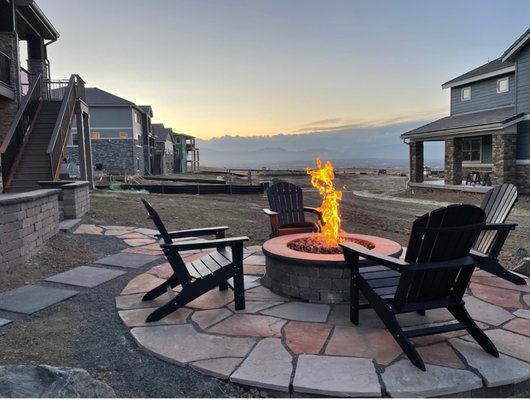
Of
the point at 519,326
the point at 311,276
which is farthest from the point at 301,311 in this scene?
the point at 519,326

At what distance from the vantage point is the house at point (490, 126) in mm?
15367

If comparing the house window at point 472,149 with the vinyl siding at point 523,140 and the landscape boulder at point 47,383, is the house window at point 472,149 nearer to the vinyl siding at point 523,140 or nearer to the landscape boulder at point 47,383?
the vinyl siding at point 523,140

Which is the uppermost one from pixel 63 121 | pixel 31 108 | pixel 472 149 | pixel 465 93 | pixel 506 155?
pixel 465 93

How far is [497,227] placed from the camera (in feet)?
13.9

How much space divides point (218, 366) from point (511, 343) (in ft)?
7.23

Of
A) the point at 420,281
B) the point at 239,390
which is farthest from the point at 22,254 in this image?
the point at 420,281

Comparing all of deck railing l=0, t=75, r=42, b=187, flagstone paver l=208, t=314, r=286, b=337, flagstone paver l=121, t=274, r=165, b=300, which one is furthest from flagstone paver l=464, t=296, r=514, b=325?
deck railing l=0, t=75, r=42, b=187

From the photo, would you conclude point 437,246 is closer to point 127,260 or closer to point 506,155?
point 127,260

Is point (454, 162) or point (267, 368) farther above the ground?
point (454, 162)

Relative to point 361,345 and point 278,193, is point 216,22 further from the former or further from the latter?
point 361,345

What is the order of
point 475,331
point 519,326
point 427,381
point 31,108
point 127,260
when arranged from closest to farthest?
point 427,381 < point 475,331 < point 519,326 < point 127,260 < point 31,108

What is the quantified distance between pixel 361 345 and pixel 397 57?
1723 centimetres

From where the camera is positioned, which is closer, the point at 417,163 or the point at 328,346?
the point at 328,346

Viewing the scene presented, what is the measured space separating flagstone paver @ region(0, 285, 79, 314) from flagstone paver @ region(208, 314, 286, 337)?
5.90 ft
